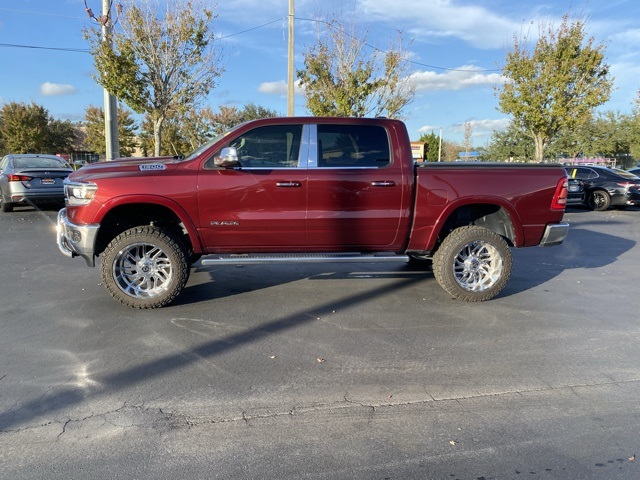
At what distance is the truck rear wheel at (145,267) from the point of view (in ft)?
16.8

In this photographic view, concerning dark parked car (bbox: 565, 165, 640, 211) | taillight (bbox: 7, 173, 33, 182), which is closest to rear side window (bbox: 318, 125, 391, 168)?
taillight (bbox: 7, 173, 33, 182)

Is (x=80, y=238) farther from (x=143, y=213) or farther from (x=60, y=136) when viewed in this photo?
(x=60, y=136)

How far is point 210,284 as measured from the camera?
20.8ft

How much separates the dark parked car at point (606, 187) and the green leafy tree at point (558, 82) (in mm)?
2573

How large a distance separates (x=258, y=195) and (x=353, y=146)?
126cm

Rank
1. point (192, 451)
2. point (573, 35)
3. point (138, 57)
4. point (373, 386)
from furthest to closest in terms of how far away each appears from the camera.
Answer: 1. point (573, 35)
2. point (138, 57)
3. point (373, 386)
4. point (192, 451)

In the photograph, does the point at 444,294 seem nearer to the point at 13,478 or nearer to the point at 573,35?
the point at 13,478

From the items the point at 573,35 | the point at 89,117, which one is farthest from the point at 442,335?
the point at 89,117

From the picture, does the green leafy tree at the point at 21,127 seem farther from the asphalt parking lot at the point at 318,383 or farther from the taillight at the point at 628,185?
the taillight at the point at 628,185

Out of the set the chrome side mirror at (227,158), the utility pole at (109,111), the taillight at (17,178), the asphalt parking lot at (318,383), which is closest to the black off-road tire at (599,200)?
the asphalt parking lot at (318,383)

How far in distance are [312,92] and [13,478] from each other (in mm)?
16835

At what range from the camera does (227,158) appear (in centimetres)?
495

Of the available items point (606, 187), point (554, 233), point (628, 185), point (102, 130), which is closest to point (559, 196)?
point (554, 233)

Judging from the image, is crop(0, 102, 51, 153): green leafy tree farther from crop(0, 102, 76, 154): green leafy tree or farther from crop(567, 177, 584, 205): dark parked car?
crop(567, 177, 584, 205): dark parked car
